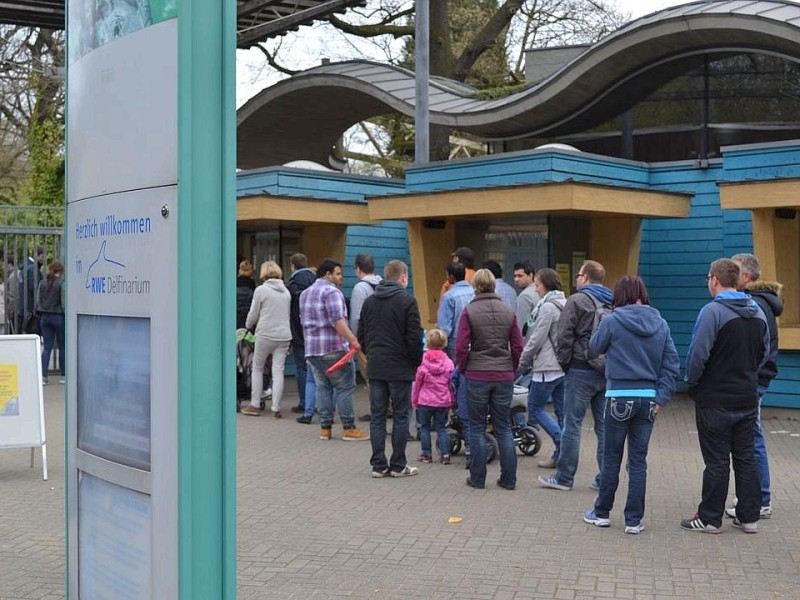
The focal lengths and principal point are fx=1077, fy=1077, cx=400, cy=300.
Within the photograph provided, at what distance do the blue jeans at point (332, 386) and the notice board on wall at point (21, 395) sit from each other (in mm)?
2772

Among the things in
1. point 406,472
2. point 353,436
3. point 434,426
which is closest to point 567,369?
point 406,472

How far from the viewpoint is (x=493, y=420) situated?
8625mm

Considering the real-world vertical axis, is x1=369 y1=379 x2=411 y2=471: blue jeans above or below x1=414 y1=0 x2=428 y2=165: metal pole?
below

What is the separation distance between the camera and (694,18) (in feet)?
49.7

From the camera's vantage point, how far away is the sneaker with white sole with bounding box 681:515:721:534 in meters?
7.22

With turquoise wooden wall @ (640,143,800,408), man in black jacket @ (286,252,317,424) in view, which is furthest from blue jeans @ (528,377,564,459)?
turquoise wooden wall @ (640,143,800,408)

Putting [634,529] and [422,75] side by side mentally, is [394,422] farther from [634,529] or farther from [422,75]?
A: [422,75]

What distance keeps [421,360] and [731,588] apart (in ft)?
12.7

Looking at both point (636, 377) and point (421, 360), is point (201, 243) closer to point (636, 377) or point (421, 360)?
point (636, 377)

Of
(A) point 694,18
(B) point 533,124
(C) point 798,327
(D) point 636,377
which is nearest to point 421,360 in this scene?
(D) point 636,377

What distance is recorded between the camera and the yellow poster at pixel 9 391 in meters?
9.07

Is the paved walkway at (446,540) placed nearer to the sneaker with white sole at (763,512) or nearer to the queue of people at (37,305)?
the sneaker with white sole at (763,512)

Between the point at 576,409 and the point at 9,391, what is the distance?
186 inches

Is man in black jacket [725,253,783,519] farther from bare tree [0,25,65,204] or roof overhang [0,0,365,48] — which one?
bare tree [0,25,65,204]
